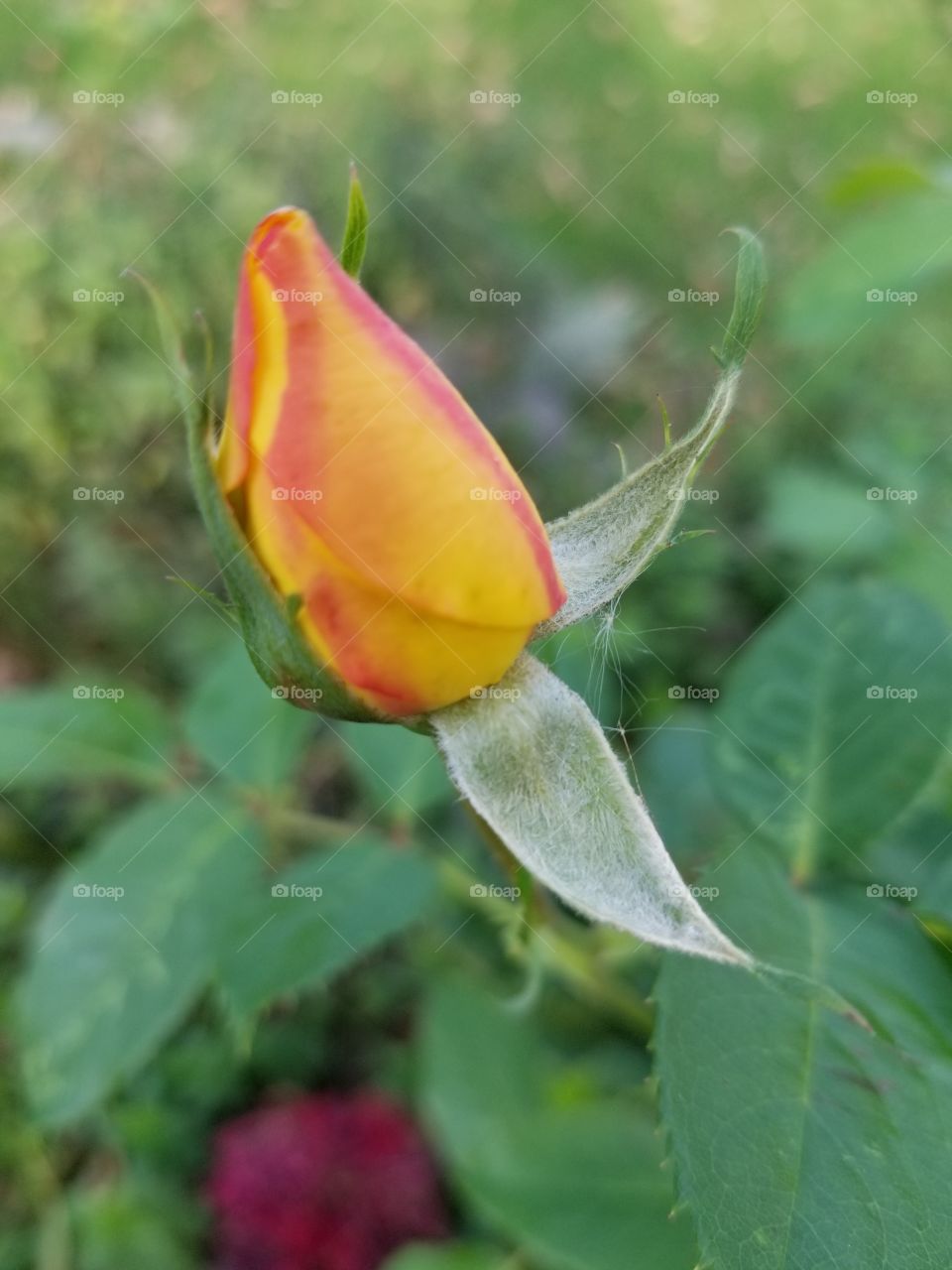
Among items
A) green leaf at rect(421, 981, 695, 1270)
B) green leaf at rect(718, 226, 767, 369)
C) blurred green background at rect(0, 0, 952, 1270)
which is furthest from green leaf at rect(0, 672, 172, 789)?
green leaf at rect(718, 226, 767, 369)

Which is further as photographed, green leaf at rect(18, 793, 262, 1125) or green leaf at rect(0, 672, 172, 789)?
green leaf at rect(0, 672, 172, 789)

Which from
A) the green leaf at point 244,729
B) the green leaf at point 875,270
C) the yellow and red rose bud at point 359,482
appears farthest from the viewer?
the green leaf at point 875,270

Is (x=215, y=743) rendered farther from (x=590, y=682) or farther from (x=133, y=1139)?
(x=133, y=1139)

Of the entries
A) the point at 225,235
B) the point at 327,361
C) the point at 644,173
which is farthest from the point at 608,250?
the point at 327,361

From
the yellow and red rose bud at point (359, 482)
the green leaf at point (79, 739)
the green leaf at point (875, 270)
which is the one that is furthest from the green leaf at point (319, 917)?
the green leaf at point (875, 270)

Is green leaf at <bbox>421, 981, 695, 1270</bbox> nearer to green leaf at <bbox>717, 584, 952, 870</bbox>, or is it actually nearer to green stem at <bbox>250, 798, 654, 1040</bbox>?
green stem at <bbox>250, 798, 654, 1040</bbox>

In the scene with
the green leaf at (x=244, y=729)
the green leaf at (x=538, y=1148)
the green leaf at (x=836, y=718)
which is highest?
the green leaf at (x=836, y=718)

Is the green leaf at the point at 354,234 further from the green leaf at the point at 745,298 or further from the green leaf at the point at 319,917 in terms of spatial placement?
the green leaf at the point at 319,917
